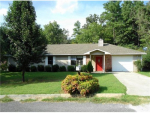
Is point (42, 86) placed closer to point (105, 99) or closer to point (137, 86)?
point (105, 99)

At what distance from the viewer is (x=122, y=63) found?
62.3 ft

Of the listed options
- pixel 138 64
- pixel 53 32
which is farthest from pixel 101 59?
pixel 53 32

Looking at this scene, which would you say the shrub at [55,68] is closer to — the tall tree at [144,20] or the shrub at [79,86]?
the shrub at [79,86]

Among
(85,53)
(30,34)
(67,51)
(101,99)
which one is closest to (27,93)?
(101,99)

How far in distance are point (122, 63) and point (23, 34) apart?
14.0 metres

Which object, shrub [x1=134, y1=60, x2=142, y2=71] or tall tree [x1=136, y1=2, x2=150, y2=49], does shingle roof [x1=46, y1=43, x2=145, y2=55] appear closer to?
shrub [x1=134, y1=60, x2=142, y2=71]

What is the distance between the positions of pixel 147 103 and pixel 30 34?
8.63 meters

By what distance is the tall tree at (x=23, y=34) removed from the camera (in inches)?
393

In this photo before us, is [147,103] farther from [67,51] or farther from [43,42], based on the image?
[67,51]

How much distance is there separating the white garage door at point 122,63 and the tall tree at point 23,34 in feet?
39.1

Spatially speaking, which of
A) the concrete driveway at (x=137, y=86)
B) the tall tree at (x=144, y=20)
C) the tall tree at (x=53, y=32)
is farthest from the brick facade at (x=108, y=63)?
the tall tree at (x=53, y=32)

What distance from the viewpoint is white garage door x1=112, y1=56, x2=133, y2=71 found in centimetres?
1883

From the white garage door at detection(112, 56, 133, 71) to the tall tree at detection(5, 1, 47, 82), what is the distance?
11912 mm

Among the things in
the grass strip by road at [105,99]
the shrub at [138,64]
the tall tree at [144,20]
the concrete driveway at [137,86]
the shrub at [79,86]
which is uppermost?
the tall tree at [144,20]
